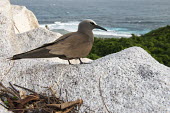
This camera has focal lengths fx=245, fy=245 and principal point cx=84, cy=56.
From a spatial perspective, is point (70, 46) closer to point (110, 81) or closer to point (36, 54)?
point (36, 54)

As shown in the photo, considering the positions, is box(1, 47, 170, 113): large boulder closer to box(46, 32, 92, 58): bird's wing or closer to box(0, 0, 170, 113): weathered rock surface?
box(0, 0, 170, 113): weathered rock surface

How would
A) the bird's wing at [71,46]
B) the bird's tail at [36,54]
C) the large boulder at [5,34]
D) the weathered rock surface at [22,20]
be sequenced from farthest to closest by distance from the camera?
the weathered rock surface at [22,20] < the large boulder at [5,34] < the bird's wing at [71,46] < the bird's tail at [36,54]

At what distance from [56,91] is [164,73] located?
2.25 metres

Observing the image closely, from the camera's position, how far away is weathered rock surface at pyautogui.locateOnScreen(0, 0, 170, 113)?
14.7 ft

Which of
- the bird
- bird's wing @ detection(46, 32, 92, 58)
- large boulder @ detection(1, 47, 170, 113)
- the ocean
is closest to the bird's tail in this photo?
the bird

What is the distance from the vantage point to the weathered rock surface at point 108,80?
447 centimetres

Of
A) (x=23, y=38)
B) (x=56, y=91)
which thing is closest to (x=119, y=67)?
(x=56, y=91)

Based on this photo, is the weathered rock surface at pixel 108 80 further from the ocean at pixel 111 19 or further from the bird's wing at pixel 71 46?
the ocean at pixel 111 19

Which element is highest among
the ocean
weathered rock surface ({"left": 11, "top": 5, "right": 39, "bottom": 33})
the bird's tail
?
the bird's tail

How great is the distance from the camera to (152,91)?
15.2 feet

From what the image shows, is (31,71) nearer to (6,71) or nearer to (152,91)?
(6,71)

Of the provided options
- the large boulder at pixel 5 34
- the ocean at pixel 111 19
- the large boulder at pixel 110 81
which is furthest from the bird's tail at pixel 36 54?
the ocean at pixel 111 19

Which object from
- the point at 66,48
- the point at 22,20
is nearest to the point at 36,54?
the point at 66,48

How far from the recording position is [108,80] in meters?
4.86
